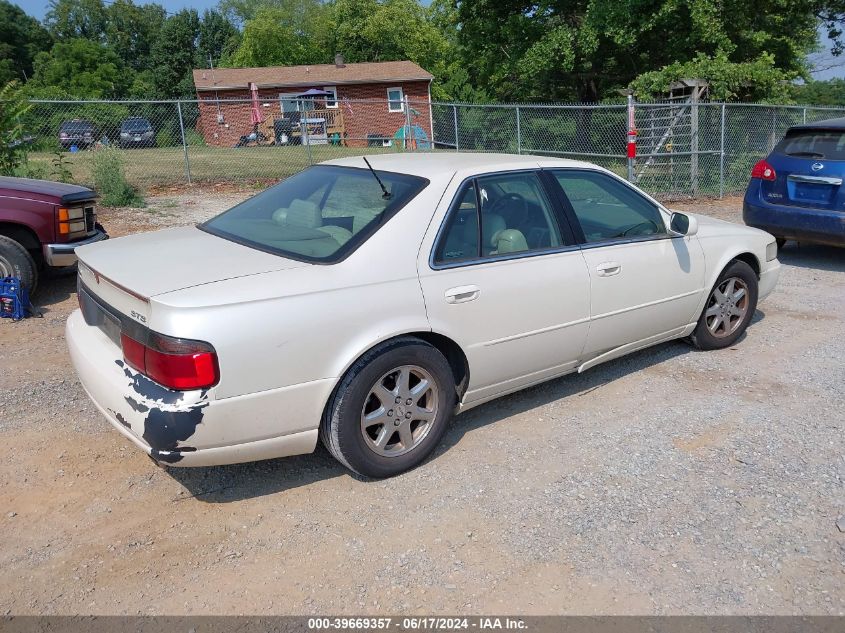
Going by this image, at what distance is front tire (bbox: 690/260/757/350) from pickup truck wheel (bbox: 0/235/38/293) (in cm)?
551

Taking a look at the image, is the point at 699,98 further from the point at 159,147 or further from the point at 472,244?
the point at 472,244

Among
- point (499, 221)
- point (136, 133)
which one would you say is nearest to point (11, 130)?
point (136, 133)

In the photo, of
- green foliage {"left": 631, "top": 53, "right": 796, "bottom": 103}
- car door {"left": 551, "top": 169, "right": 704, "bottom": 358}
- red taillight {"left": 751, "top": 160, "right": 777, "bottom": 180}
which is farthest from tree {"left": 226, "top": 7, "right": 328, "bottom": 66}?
car door {"left": 551, "top": 169, "right": 704, "bottom": 358}

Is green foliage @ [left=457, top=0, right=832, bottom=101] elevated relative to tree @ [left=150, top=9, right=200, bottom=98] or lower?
lower

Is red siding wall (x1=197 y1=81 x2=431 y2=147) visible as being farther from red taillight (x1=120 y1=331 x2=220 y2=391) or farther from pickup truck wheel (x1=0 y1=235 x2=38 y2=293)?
red taillight (x1=120 y1=331 x2=220 y2=391)

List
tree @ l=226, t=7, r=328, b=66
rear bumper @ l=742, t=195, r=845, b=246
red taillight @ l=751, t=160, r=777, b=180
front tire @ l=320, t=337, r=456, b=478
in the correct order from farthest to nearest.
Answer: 1. tree @ l=226, t=7, r=328, b=66
2. red taillight @ l=751, t=160, r=777, b=180
3. rear bumper @ l=742, t=195, r=845, b=246
4. front tire @ l=320, t=337, r=456, b=478

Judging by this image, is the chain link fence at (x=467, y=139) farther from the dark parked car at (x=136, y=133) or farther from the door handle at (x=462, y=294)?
the door handle at (x=462, y=294)

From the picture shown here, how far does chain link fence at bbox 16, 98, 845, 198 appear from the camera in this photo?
14.0 meters

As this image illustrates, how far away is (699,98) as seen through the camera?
725 inches

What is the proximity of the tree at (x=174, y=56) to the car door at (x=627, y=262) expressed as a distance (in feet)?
227

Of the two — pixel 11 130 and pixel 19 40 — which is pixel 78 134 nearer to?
pixel 11 130

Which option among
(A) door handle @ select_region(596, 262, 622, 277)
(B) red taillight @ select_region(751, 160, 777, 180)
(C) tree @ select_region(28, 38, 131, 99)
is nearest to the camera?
(A) door handle @ select_region(596, 262, 622, 277)

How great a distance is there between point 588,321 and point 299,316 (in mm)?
1890

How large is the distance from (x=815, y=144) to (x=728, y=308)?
3.85 meters
